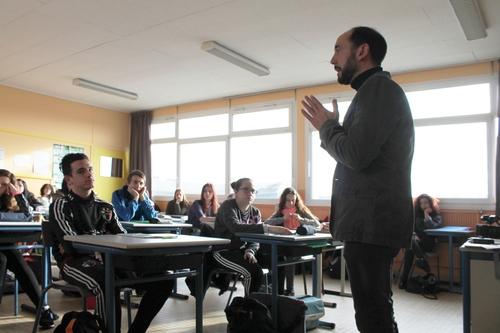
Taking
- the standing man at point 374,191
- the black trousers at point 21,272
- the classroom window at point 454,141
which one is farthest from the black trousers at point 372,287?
the classroom window at point 454,141

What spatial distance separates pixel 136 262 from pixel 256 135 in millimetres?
5610

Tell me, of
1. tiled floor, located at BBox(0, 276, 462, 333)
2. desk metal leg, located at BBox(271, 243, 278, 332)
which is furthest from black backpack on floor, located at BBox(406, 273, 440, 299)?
desk metal leg, located at BBox(271, 243, 278, 332)

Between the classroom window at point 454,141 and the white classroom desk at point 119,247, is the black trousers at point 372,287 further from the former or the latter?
the classroom window at point 454,141

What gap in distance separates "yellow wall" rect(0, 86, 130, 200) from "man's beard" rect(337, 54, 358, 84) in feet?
23.0

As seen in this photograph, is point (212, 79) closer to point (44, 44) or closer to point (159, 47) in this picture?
point (159, 47)

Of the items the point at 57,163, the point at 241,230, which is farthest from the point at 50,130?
the point at 241,230

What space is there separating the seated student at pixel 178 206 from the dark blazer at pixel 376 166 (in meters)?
6.32

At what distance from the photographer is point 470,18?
4.25 metres

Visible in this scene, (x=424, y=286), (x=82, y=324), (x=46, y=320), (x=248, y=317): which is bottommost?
(x=424, y=286)

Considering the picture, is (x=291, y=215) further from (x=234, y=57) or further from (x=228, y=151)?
(x=228, y=151)

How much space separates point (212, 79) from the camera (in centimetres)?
669

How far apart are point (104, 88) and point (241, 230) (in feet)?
15.5

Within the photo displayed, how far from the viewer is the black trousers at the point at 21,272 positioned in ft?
11.0

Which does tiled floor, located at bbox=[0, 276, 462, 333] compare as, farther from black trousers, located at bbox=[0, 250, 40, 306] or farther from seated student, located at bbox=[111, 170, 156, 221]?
seated student, located at bbox=[111, 170, 156, 221]
